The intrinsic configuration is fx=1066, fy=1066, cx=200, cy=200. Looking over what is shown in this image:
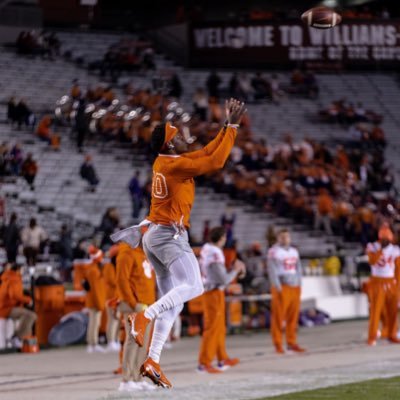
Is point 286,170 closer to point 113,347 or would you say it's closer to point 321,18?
point 113,347

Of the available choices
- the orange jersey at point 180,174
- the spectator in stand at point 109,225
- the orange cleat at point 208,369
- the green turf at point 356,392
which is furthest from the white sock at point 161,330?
the spectator in stand at point 109,225

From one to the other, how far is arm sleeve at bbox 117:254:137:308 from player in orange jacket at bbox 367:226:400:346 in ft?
18.8

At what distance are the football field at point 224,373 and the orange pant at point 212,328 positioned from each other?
288 mm

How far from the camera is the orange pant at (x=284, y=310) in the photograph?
16234 millimetres

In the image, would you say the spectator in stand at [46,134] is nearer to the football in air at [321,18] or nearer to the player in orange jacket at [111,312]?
the player in orange jacket at [111,312]

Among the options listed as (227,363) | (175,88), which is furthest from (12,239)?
(175,88)

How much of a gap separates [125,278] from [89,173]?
50.7 ft

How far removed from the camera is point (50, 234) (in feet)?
81.6

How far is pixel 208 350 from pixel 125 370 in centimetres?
234

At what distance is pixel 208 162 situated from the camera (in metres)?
8.98

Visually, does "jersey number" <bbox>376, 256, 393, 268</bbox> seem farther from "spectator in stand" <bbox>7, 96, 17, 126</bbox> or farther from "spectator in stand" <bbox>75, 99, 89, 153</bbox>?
"spectator in stand" <bbox>7, 96, 17, 126</bbox>

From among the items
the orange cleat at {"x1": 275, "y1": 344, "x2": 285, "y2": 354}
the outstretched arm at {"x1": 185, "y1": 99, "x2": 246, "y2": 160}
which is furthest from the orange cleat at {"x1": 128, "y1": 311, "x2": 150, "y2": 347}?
the orange cleat at {"x1": 275, "y1": 344, "x2": 285, "y2": 354}

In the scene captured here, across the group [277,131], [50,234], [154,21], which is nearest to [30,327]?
[50,234]

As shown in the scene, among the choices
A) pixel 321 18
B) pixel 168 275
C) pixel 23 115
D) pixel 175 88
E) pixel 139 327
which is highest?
pixel 321 18
